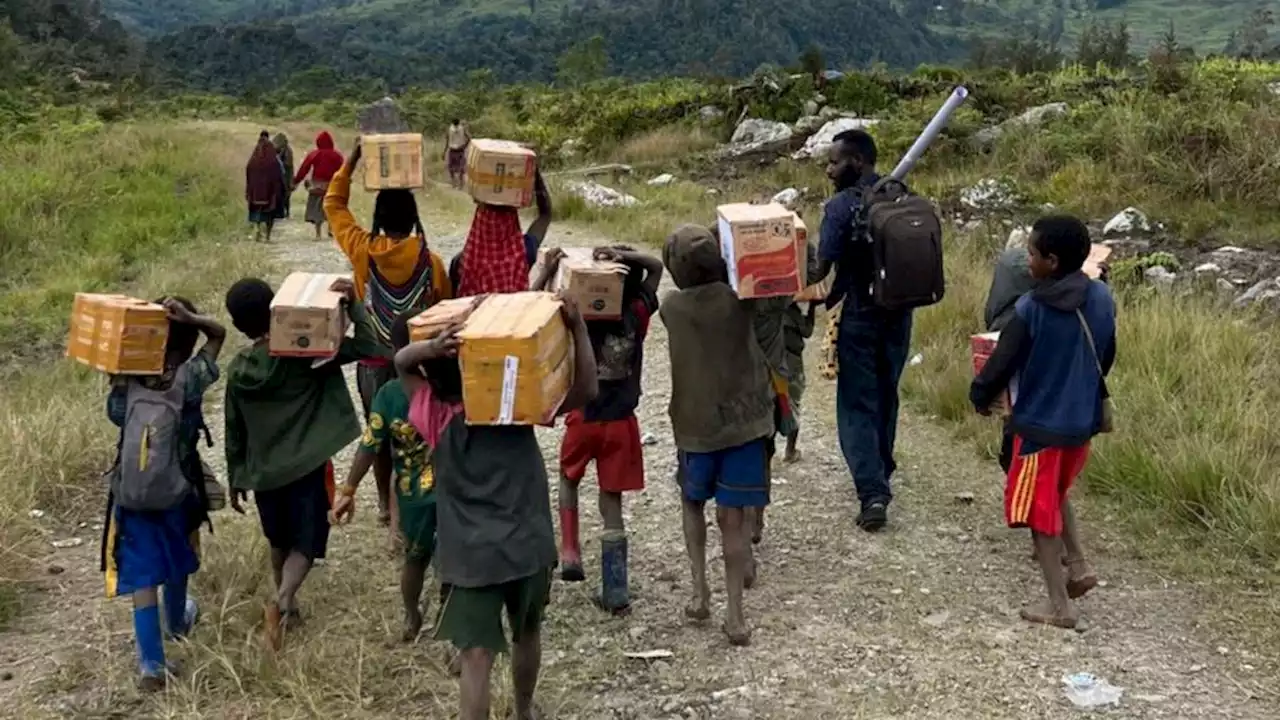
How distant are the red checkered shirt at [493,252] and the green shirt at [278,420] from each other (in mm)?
705

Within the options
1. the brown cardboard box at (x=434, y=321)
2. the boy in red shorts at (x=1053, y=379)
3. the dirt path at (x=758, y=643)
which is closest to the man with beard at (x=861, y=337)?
the dirt path at (x=758, y=643)

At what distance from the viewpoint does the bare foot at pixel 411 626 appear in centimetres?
423

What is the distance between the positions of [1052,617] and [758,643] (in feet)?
3.56

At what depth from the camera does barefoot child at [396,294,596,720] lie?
3.23 meters

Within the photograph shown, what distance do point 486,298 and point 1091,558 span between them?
9.83 feet

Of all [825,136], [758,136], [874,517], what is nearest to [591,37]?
[758,136]

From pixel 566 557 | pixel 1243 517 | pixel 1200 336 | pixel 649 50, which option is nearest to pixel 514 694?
pixel 566 557

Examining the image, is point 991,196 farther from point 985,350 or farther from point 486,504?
point 486,504

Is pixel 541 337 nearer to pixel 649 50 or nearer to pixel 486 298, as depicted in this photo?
pixel 486 298

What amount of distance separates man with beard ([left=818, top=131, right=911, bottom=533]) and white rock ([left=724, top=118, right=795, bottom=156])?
1310 cm

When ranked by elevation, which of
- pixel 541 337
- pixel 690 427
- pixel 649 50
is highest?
pixel 649 50

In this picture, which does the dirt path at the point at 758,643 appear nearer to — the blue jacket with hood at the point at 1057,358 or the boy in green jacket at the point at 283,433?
the boy in green jacket at the point at 283,433

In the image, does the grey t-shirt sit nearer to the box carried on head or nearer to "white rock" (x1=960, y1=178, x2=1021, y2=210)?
the box carried on head

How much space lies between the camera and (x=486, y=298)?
Answer: 337 cm
